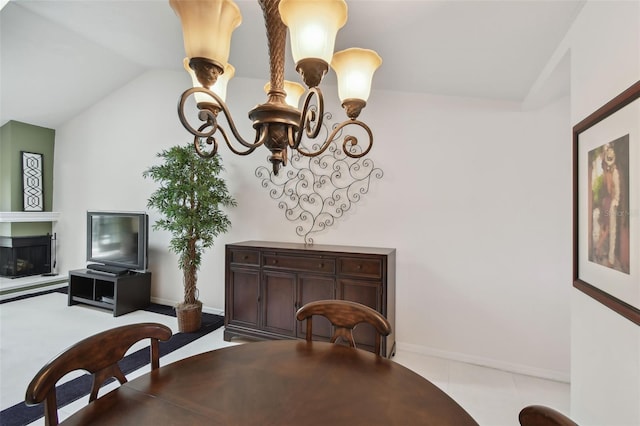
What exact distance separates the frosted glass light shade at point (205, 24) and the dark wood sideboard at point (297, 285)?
199 cm

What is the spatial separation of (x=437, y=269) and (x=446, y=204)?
61 cm

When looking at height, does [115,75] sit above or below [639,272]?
above

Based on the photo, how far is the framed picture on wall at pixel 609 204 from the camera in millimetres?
1148

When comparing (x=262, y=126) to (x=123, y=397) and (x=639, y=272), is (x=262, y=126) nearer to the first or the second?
(x=123, y=397)

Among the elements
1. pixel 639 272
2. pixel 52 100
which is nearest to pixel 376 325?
pixel 639 272

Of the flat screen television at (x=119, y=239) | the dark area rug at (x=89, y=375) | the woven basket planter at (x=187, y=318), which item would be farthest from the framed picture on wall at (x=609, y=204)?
the flat screen television at (x=119, y=239)

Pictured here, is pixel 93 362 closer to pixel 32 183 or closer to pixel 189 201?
pixel 189 201

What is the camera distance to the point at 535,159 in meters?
2.54

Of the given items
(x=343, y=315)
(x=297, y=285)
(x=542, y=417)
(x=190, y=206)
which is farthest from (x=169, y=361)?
(x=542, y=417)

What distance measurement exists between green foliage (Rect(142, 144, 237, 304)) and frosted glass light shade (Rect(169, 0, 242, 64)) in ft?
8.00

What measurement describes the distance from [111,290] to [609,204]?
5.12 m

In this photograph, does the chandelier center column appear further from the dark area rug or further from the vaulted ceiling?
the dark area rug

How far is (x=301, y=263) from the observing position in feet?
9.50

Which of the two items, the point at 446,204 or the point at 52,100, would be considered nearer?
the point at 446,204
